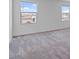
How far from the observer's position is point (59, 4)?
9781 mm

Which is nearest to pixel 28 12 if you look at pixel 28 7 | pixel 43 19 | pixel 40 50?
pixel 28 7

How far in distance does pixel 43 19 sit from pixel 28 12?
1.16 metres

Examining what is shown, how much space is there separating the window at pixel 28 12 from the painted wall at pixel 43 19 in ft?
0.81

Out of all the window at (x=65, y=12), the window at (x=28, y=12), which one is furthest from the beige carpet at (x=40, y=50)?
the window at (x=65, y=12)

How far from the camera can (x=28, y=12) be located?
836cm

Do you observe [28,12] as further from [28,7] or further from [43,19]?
[43,19]

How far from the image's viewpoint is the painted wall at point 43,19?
7.71 metres

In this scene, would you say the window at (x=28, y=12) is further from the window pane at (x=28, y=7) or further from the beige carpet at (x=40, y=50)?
the beige carpet at (x=40, y=50)
